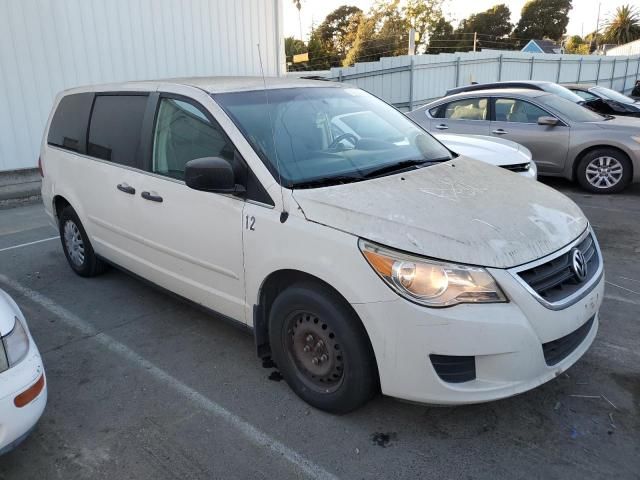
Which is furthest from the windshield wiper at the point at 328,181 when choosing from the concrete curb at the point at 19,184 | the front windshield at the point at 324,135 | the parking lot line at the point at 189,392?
the concrete curb at the point at 19,184

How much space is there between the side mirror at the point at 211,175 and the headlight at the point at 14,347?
1.16 metres

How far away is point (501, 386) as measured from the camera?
2482 millimetres

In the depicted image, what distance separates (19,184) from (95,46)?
2.84 metres

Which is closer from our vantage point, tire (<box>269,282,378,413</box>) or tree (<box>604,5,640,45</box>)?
tire (<box>269,282,378,413</box>)

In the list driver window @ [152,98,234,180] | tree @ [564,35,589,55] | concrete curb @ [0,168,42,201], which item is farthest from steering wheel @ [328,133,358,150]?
tree @ [564,35,589,55]

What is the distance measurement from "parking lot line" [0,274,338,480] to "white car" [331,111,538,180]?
1.85m

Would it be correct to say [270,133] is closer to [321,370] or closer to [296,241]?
[296,241]

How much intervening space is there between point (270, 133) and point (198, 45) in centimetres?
902

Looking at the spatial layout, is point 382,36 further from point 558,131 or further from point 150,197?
point 150,197

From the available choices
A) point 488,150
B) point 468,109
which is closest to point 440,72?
point 468,109

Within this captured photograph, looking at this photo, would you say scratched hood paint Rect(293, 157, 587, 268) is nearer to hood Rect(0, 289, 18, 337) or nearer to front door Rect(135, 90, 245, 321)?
front door Rect(135, 90, 245, 321)

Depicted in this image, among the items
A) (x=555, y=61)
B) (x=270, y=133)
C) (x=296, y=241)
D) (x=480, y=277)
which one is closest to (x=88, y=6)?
(x=270, y=133)

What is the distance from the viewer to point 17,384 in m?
2.38

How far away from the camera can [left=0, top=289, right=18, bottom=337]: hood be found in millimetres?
2520
